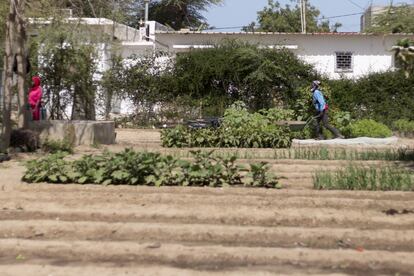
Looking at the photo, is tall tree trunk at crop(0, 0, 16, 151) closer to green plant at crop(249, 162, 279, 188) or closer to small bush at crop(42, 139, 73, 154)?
small bush at crop(42, 139, 73, 154)

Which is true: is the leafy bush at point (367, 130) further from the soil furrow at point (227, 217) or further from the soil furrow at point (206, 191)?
the soil furrow at point (227, 217)

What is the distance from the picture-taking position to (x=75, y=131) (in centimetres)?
1469

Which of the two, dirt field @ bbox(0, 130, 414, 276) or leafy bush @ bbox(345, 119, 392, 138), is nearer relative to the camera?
dirt field @ bbox(0, 130, 414, 276)

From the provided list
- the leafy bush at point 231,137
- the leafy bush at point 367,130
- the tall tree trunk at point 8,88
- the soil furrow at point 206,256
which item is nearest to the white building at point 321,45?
the leafy bush at point 367,130

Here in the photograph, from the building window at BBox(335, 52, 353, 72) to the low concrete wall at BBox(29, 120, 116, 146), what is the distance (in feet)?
45.2

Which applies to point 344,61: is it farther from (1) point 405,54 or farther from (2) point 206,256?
(2) point 206,256

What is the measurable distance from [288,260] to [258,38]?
20.8 meters

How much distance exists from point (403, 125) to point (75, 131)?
11418 millimetres

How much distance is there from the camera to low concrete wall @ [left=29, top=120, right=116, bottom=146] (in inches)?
567

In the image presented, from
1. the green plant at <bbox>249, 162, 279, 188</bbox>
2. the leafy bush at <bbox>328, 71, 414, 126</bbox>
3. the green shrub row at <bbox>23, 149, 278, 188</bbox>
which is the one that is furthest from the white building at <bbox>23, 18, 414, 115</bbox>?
the green plant at <bbox>249, 162, 279, 188</bbox>

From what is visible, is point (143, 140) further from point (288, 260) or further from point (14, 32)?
point (288, 260)

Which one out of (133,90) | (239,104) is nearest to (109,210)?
(239,104)

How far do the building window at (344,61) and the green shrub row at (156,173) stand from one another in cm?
1857

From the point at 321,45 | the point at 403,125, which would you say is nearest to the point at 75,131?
the point at 403,125
